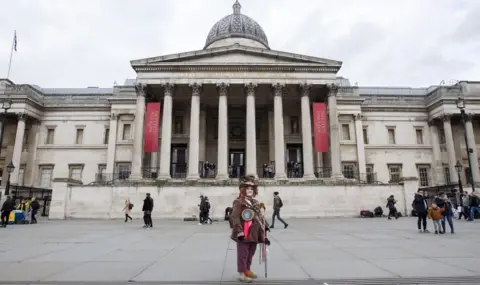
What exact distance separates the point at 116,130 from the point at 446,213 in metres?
32.6

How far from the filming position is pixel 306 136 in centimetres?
2748

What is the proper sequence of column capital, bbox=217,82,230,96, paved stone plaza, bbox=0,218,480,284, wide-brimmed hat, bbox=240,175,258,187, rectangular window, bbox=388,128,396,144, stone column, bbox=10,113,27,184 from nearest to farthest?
paved stone plaza, bbox=0,218,480,284, wide-brimmed hat, bbox=240,175,258,187, column capital, bbox=217,82,230,96, stone column, bbox=10,113,27,184, rectangular window, bbox=388,128,396,144

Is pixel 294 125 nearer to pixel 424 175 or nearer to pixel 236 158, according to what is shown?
pixel 236 158

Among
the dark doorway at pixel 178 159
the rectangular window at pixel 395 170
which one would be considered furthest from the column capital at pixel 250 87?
the rectangular window at pixel 395 170

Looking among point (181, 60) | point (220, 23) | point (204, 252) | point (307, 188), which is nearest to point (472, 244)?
point (204, 252)

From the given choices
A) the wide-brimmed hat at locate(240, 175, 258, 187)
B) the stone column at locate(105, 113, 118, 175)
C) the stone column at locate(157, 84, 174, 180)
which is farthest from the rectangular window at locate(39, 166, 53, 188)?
the wide-brimmed hat at locate(240, 175, 258, 187)

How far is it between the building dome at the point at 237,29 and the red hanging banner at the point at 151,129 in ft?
47.1

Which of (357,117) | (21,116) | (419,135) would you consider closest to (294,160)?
(357,117)

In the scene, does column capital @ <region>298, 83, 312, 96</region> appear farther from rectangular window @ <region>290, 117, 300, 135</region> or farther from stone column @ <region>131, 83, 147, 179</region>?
stone column @ <region>131, 83, 147, 179</region>

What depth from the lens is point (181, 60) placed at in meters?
28.6

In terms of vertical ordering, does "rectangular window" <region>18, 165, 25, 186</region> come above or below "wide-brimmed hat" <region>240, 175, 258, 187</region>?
above

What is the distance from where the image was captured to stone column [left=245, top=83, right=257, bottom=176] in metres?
26.5

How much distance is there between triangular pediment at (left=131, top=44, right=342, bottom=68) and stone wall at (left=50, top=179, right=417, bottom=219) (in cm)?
1070

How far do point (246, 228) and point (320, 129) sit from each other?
22.5m
